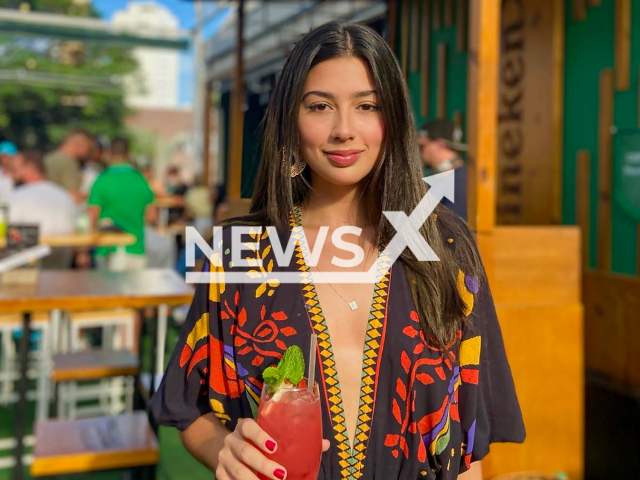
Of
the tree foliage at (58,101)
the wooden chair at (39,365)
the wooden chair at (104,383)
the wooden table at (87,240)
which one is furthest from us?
the tree foliage at (58,101)

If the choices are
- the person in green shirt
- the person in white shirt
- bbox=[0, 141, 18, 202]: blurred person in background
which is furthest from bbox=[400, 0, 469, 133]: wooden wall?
bbox=[0, 141, 18, 202]: blurred person in background

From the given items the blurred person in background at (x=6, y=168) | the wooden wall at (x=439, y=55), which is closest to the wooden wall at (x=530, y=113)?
the wooden wall at (x=439, y=55)

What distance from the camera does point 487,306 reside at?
50.3 inches

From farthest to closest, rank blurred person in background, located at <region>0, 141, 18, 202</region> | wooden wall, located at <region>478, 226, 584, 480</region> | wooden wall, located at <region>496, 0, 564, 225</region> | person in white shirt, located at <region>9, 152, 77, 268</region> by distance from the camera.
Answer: blurred person in background, located at <region>0, 141, 18, 202</region>
person in white shirt, located at <region>9, 152, 77, 268</region>
wooden wall, located at <region>496, 0, 564, 225</region>
wooden wall, located at <region>478, 226, 584, 480</region>

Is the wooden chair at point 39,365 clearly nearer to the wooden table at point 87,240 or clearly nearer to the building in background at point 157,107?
the wooden table at point 87,240

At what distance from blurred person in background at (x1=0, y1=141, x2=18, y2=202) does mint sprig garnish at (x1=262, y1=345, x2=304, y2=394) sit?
6.76m

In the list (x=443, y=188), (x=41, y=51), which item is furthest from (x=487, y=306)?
(x=41, y=51)

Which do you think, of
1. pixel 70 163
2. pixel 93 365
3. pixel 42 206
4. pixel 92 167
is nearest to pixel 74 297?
pixel 93 365

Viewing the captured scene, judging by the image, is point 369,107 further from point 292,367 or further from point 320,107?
point 292,367

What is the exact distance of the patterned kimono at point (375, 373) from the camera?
3.87 feet

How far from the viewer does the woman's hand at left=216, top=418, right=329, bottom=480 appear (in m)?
1.00

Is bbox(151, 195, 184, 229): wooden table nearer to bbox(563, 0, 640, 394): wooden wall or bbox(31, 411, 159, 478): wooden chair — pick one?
bbox(563, 0, 640, 394): wooden wall

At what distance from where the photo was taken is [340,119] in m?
1.23

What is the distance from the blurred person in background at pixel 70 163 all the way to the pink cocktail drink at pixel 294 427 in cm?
639
